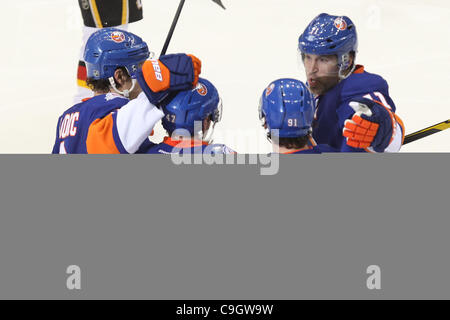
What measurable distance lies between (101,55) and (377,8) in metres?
3.53

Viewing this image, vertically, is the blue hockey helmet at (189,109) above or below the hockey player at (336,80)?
below

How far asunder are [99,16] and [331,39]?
1.24m

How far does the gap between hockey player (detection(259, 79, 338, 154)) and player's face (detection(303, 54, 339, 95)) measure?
1.42 ft

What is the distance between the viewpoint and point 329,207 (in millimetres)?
1239

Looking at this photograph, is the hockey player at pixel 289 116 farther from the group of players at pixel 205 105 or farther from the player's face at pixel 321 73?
the player's face at pixel 321 73

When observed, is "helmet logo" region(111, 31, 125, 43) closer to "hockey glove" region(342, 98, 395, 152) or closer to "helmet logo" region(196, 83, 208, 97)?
"helmet logo" region(196, 83, 208, 97)

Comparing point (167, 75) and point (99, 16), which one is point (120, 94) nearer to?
point (167, 75)

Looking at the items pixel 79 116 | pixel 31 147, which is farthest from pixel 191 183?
pixel 31 147

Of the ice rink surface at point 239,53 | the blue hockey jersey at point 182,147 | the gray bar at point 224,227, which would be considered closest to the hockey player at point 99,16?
the ice rink surface at point 239,53

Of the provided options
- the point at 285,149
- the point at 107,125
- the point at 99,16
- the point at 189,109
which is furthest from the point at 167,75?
the point at 99,16

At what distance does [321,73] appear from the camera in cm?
219

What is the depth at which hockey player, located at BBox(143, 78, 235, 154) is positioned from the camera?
1801 millimetres

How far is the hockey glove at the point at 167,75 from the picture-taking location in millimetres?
1763
